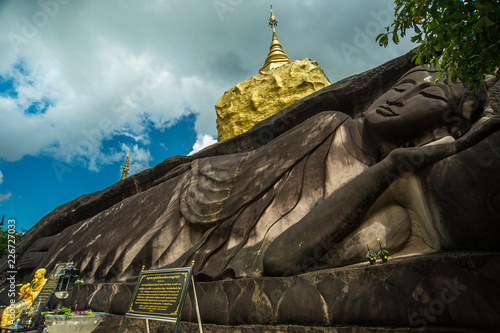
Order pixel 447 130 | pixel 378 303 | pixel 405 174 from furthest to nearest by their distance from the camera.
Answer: pixel 447 130 → pixel 405 174 → pixel 378 303

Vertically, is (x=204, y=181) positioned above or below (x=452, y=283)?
above

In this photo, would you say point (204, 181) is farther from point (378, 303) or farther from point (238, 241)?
point (378, 303)

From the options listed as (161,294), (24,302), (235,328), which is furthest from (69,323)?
(24,302)

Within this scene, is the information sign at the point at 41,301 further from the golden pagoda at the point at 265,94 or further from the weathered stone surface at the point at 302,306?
the golden pagoda at the point at 265,94

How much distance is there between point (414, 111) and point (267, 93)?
6.50 m

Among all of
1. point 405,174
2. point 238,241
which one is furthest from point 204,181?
point 405,174

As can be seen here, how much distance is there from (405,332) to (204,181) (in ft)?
8.81

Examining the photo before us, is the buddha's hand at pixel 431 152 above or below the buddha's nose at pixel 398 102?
below

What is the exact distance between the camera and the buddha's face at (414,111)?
2619mm

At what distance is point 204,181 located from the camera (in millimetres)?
3553

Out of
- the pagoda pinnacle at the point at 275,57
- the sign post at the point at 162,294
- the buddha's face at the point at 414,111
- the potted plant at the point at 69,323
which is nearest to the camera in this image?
the sign post at the point at 162,294

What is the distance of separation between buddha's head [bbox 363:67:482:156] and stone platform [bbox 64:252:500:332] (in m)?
1.49

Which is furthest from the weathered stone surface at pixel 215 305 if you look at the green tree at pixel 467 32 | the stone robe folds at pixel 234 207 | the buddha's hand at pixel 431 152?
the green tree at pixel 467 32

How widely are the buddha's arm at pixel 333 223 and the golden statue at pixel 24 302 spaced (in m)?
3.77
